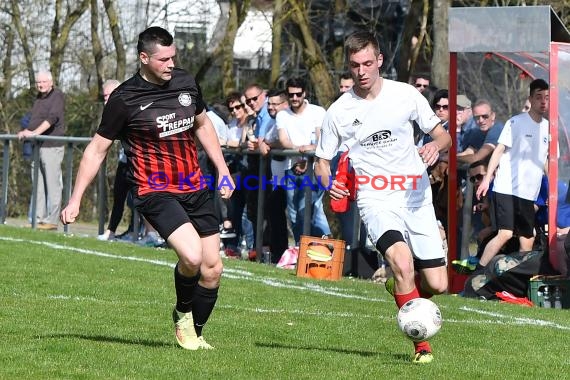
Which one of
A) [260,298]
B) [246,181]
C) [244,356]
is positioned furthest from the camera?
[246,181]

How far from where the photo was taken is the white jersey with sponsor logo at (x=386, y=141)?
881 cm

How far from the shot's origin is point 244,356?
830 cm

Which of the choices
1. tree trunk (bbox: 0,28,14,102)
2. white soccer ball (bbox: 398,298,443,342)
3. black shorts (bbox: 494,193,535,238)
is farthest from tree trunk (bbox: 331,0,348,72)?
white soccer ball (bbox: 398,298,443,342)

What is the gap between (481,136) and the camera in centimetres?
1445

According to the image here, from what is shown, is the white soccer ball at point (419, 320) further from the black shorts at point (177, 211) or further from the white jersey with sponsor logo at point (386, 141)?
the black shorts at point (177, 211)

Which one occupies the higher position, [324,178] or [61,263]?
[324,178]

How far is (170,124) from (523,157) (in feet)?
18.9

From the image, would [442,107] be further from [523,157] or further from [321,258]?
[321,258]

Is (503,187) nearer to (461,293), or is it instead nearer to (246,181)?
(461,293)

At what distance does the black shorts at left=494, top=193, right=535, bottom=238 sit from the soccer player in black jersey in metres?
5.23

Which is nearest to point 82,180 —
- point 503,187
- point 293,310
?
point 293,310

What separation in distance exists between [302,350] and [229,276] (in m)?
4.97

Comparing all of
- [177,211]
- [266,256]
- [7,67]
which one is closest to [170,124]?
[177,211]

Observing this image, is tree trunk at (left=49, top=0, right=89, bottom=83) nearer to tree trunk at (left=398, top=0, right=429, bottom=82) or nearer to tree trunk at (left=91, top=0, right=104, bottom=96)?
tree trunk at (left=91, top=0, right=104, bottom=96)
